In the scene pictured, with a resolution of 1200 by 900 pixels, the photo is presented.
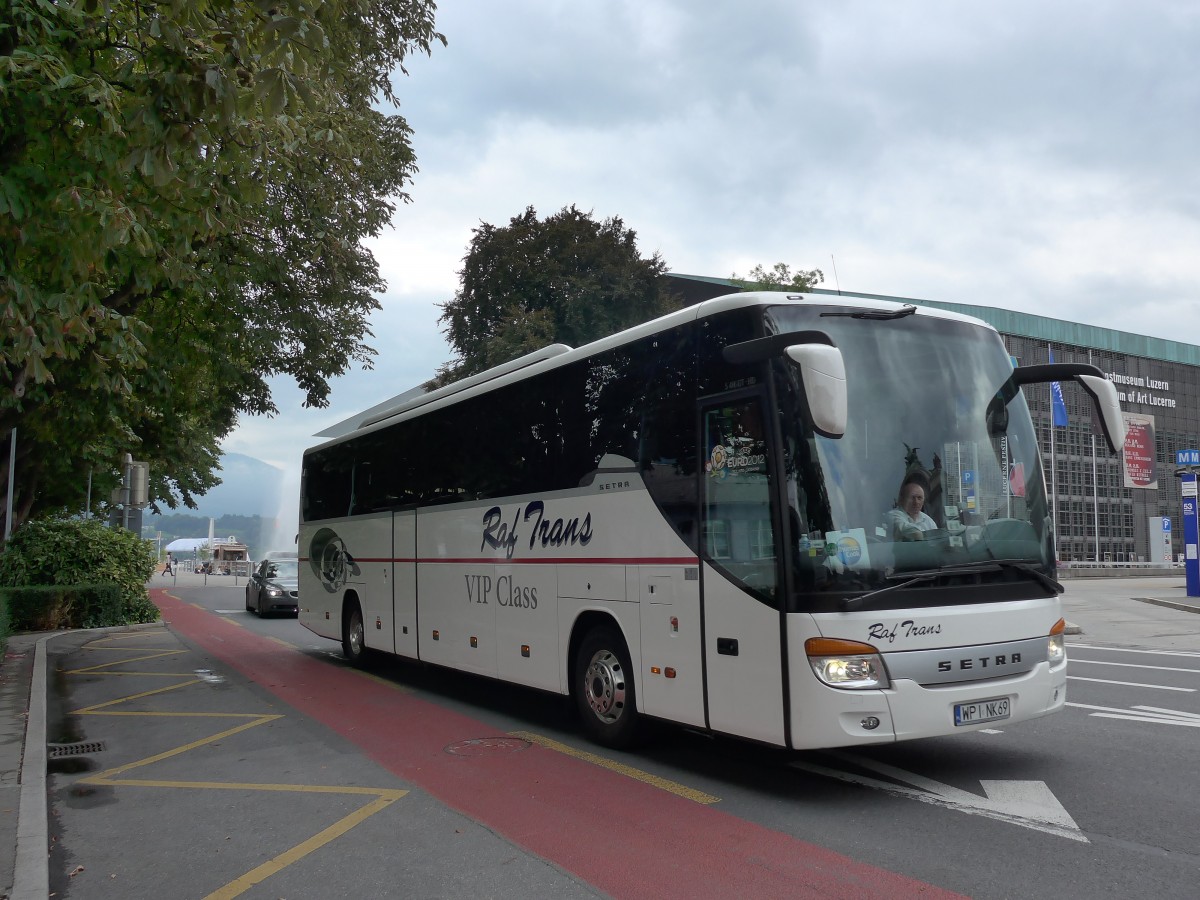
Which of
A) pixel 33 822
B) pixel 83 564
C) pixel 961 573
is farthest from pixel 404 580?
pixel 83 564

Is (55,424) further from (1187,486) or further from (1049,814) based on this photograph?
(1187,486)

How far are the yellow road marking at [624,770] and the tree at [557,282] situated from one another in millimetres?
26454

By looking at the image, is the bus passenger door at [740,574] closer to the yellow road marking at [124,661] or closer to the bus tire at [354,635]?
the bus tire at [354,635]

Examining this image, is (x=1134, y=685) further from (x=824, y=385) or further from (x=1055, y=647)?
(x=824, y=385)

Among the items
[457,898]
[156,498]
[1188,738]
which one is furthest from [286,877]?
[156,498]

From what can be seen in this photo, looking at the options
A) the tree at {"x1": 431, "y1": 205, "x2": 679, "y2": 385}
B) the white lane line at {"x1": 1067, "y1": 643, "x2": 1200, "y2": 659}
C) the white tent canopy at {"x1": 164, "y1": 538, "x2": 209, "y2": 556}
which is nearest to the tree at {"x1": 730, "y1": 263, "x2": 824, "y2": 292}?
the tree at {"x1": 431, "y1": 205, "x2": 679, "y2": 385}

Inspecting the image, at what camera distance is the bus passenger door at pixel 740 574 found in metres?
6.29

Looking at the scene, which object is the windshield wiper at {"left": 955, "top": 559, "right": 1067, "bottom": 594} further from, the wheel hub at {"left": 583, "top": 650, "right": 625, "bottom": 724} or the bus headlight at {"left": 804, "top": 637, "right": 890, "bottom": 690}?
the wheel hub at {"left": 583, "top": 650, "right": 625, "bottom": 724}

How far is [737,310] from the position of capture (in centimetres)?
682

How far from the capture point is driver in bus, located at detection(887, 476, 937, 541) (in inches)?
244

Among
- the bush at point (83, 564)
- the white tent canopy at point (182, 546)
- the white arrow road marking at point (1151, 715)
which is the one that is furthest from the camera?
the white tent canopy at point (182, 546)

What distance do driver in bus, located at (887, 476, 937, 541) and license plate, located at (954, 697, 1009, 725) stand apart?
1.10 meters

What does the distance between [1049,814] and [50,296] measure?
290 inches

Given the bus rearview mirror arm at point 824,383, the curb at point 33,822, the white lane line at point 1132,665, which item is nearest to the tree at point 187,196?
the curb at point 33,822
